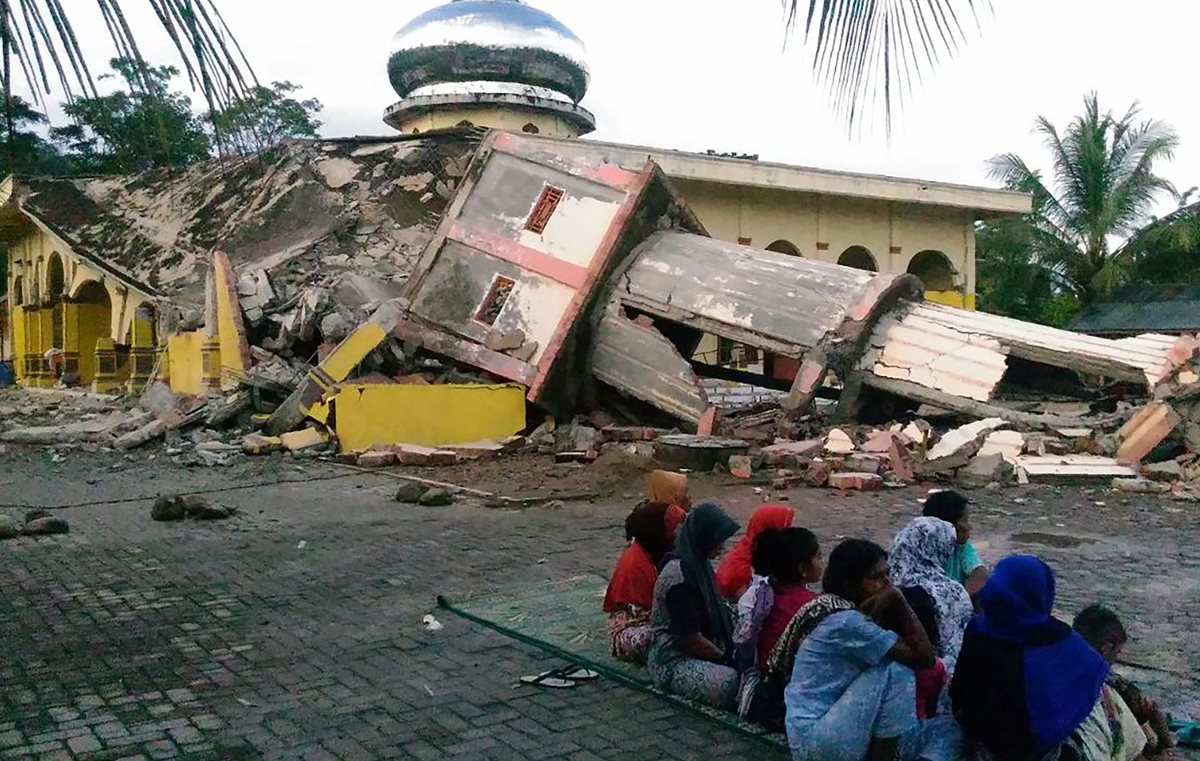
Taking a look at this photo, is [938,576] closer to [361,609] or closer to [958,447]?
[361,609]

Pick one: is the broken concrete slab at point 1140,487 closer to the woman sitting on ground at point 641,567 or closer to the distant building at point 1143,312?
the woman sitting on ground at point 641,567

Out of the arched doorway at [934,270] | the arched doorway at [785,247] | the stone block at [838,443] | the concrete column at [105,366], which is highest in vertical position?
the arched doorway at [785,247]

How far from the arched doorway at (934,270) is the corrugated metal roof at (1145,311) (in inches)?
153

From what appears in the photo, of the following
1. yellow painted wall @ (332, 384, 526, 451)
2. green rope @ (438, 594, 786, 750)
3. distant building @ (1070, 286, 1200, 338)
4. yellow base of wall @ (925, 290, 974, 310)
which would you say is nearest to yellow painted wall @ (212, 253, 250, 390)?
yellow painted wall @ (332, 384, 526, 451)

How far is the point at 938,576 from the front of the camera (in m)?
4.14

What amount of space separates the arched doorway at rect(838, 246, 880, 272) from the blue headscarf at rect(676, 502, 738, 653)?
18.3 metres

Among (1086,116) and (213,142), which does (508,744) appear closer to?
(213,142)

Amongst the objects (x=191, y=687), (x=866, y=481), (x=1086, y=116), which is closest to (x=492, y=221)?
(x=866, y=481)

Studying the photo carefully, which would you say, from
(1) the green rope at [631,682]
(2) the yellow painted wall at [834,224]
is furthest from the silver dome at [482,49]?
(1) the green rope at [631,682]

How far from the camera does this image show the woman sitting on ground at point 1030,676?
10.1ft

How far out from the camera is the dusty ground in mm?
4043

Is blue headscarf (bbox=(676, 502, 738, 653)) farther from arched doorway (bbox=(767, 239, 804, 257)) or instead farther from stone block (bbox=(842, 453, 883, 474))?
arched doorway (bbox=(767, 239, 804, 257))

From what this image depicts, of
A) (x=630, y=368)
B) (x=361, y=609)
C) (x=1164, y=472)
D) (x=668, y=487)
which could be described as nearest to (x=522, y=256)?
(x=630, y=368)

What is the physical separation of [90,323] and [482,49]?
11.9m
